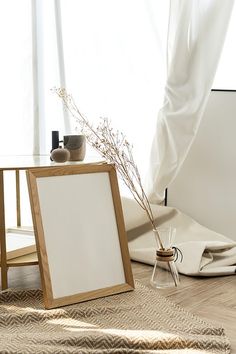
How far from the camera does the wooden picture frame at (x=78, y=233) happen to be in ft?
7.45

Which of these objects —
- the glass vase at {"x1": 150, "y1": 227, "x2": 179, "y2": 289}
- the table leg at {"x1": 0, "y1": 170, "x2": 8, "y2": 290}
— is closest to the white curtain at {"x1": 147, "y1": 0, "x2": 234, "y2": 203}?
the glass vase at {"x1": 150, "y1": 227, "x2": 179, "y2": 289}

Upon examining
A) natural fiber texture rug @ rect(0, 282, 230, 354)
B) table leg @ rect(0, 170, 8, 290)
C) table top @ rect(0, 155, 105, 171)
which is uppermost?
table top @ rect(0, 155, 105, 171)

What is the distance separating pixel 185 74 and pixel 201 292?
47.9 inches

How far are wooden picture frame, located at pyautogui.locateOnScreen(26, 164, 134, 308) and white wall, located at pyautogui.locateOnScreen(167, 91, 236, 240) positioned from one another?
0.90 metres

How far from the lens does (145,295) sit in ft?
7.79

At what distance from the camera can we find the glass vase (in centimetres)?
252

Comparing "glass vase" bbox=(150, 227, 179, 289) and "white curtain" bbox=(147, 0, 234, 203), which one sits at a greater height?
"white curtain" bbox=(147, 0, 234, 203)

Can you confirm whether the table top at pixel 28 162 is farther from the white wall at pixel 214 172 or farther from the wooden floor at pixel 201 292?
the white wall at pixel 214 172

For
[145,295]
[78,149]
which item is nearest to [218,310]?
[145,295]

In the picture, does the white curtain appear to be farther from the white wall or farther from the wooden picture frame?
the wooden picture frame

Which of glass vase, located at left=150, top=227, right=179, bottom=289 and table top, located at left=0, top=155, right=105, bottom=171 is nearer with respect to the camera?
table top, located at left=0, top=155, right=105, bottom=171

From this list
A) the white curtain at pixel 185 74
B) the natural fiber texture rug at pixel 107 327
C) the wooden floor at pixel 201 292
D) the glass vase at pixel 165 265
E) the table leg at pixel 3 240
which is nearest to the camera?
the natural fiber texture rug at pixel 107 327

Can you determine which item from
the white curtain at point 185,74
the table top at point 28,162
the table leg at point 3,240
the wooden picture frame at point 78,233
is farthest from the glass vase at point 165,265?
the white curtain at point 185,74

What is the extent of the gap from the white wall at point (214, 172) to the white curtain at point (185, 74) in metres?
0.10
